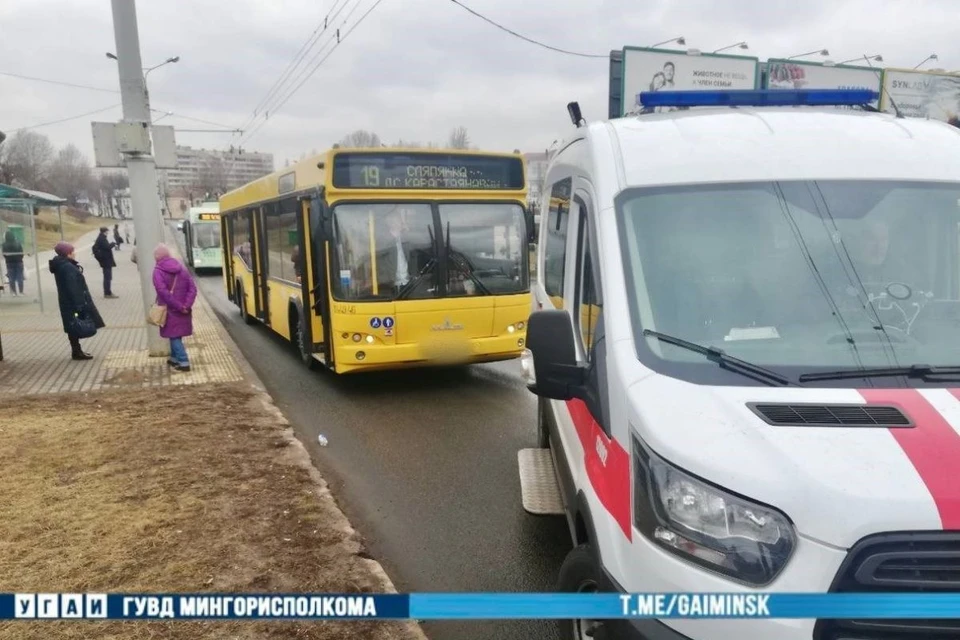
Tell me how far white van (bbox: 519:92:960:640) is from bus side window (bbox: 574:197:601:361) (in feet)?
0.07

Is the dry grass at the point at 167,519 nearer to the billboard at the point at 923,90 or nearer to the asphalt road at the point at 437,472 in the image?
the asphalt road at the point at 437,472

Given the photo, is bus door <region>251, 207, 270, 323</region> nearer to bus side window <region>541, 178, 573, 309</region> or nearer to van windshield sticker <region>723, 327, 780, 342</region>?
bus side window <region>541, 178, 573, 309</region>

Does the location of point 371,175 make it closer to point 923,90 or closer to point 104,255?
point 104,255

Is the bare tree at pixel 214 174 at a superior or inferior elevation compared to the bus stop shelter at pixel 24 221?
superior

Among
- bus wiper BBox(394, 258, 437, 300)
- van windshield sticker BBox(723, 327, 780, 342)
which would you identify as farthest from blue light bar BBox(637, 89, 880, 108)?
bus wiper BBox(394, 258, 437, 300)

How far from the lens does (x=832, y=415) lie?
2.09m

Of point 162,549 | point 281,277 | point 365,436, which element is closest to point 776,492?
point 162,549

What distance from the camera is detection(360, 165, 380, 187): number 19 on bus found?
7.94 meters

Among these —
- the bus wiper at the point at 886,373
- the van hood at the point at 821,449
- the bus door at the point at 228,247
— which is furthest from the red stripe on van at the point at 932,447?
the bus door at the point at 228,247

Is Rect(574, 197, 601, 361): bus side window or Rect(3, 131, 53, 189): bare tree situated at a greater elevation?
Rect(3, 131, 53, 189): bare tree

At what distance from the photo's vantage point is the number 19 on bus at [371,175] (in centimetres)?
794

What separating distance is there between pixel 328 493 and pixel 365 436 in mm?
1728

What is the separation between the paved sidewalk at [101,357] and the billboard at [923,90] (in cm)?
2626

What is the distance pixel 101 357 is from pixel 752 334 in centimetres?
1038
